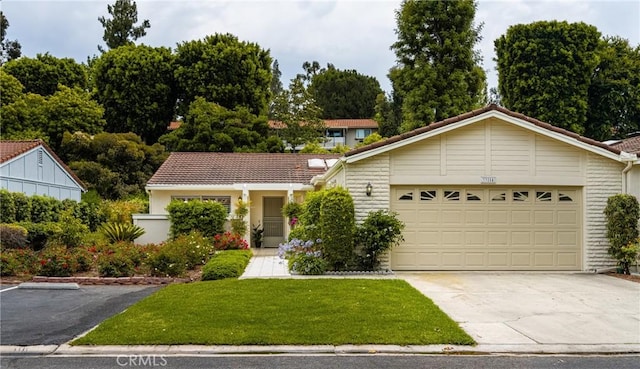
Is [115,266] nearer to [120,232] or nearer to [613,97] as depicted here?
[120,232]

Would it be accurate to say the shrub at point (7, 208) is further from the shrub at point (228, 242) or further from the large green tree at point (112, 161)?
the large green tree at point (112, 161)

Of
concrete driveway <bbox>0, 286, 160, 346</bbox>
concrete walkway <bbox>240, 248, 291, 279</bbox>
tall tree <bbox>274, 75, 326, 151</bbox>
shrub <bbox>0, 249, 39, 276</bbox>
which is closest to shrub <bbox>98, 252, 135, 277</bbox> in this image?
concrete driveway <bbox>0, 286, 160, 346</bbox>

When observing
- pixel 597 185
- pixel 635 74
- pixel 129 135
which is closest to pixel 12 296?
pixel 597 185

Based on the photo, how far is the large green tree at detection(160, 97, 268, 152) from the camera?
105ft

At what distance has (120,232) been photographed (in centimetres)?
1753

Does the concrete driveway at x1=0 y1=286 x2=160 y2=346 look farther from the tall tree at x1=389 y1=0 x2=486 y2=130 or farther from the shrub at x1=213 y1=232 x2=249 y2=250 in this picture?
the tall tree at x1=389 y1=0 x2=486 y2=130

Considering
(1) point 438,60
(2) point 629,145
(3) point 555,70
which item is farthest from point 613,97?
(2) point 629,145

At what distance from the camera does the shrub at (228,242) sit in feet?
58.5

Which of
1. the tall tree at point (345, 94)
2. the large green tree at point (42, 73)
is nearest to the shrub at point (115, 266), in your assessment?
the large green tree at point (42, 73)

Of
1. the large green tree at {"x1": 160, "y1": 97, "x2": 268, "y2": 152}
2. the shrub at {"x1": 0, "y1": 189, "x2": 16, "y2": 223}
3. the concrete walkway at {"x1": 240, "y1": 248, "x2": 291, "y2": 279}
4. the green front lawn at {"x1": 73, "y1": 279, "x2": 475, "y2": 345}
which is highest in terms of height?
the large green tree at {"x1": 160, "y1": 97, "x2": 268, "y2": 152}

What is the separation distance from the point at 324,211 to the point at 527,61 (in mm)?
22659

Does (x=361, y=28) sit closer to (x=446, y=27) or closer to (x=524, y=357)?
(x=524, y=357)

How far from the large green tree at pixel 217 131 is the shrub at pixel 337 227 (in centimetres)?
1974

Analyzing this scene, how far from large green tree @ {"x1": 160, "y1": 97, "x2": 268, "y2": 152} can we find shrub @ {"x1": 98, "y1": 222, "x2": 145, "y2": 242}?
46.8 feet
